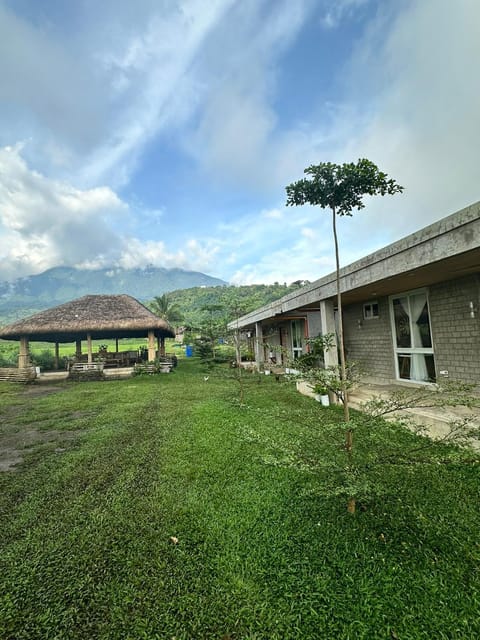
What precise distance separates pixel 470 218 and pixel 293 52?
32.7 feet

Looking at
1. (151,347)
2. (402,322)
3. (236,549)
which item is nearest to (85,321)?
(151,347)

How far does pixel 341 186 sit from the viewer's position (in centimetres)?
334

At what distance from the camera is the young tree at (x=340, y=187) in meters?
3.22

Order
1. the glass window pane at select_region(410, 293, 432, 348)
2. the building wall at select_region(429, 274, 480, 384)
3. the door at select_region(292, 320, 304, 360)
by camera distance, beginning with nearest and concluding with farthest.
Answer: the building wall at select_region(429, 274, 480, 384) → the glass window pane at select_region(410, 293, 432, 348) → the door at select_region(292, 320, 304, 360)

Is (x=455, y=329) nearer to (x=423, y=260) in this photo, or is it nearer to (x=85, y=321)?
(x=423, y=260)

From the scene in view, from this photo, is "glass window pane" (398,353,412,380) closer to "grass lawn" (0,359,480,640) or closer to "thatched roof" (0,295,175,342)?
"grass lawn" (0,359,480,640)

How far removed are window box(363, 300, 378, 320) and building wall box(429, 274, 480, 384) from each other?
1.91 meters

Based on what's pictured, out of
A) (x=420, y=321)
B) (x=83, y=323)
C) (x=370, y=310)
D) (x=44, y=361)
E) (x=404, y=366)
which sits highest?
(x=83, y=323)

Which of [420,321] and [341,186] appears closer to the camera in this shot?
[341,186]

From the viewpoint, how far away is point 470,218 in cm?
333

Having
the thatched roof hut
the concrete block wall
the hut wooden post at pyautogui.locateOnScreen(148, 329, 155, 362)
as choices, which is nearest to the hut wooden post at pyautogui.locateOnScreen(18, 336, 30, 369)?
the thatched roof hut

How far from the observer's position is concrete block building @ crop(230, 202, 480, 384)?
3822mm

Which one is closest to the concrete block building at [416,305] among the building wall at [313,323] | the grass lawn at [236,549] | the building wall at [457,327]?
the building wall at [457,327]

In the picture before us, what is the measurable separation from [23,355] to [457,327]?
18399mm
